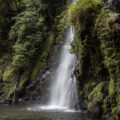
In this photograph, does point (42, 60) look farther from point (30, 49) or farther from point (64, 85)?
point (64, 85)

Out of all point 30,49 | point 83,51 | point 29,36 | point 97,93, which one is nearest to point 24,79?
point 30,49

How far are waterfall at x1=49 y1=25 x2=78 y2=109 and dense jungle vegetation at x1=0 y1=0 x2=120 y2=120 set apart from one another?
1.20 m

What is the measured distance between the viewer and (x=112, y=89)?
23.6 feet

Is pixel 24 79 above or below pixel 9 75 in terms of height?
below

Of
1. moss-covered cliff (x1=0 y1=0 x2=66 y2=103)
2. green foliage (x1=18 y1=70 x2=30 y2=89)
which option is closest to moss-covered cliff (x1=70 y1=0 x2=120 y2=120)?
moss-covered cliff (x1=0 y1=0 x2=66 y2=103)

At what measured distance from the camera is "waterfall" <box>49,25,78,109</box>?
1120 cm

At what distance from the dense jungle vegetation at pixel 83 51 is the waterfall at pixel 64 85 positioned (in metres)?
1.20

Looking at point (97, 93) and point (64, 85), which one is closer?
point (97, 93)

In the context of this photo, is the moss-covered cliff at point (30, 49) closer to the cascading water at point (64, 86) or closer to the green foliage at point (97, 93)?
the cascading water at point (64, 86)

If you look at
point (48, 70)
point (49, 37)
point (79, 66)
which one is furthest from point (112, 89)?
point (49, 37)

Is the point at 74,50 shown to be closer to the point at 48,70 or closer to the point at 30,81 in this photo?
the point at 48,70

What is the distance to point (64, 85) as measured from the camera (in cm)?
1259

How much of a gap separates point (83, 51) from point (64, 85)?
3.81 meters

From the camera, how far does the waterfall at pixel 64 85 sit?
36.7 feet
